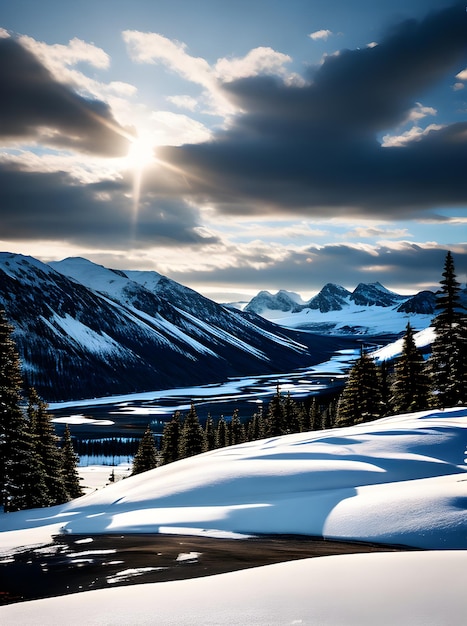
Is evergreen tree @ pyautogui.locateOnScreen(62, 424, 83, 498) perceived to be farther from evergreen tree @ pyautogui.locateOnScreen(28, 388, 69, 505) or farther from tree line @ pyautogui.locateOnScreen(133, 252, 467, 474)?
evergreen tree @ pyautogui.locateOnScreen(28, 388, 69, 505)

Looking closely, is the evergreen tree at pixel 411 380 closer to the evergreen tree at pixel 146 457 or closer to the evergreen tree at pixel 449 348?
the evergreen tree at pixel 449 348

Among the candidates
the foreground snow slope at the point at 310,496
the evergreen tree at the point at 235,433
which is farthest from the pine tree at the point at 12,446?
the evergreen tree at the point at 235,433

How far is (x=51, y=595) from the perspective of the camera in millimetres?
5891

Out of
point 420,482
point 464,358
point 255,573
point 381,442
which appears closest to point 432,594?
point 255,573

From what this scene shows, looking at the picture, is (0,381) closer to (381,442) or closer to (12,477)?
(12,477)

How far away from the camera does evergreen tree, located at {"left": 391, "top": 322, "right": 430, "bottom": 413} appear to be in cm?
3859

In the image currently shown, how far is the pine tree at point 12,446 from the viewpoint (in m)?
22.5

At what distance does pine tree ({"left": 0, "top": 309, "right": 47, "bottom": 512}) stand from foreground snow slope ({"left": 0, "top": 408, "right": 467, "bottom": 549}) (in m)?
8.04

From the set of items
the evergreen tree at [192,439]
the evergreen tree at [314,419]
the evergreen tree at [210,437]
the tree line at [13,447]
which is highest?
the tree line at [13,447]

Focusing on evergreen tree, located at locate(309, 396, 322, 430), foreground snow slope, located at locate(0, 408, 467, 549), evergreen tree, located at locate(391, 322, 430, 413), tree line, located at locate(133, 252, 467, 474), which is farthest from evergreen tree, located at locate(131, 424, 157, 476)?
foreground snow slope, located at locate(0, 408, 467, 549)

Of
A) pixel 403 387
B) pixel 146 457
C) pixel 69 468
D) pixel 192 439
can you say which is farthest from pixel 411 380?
pixel 69 468

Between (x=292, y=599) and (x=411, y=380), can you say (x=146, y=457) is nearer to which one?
(x=411, y=380)

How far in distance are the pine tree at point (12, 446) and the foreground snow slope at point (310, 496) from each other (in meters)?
8.04

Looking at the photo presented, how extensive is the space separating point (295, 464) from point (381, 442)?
4849mm
